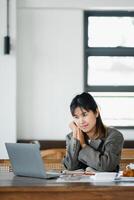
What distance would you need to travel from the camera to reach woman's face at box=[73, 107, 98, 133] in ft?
11.7

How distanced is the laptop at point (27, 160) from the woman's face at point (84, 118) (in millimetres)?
465

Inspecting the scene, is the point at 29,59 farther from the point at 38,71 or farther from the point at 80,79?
the point at 80,79

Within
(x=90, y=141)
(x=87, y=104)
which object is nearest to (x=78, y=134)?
(x=90, y=141)

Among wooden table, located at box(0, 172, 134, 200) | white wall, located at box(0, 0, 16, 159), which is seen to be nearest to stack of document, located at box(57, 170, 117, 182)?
wooden table, located at box(0, 172, 134, 200)

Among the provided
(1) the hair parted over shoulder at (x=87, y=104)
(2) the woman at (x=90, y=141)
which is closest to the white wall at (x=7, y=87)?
(2) the woman at (x=90, y=141)

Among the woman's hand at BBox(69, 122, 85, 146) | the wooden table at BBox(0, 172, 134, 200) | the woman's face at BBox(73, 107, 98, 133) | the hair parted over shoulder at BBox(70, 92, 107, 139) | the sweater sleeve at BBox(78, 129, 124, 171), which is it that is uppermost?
the hair parted over shoulder at BBox(70, 92, 107, 139)

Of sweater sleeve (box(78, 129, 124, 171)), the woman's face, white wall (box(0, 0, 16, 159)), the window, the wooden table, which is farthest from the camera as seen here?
the window

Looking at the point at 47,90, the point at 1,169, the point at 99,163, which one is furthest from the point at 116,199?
the point at 47,90

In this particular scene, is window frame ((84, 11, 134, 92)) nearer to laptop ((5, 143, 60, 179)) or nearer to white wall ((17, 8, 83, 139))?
white wall ((17, 8, 83, 139))

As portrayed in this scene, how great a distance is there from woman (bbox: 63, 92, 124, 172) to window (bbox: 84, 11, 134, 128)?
2.92 m

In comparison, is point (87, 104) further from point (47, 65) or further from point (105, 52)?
point (105, 52)

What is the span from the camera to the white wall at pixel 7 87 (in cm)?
624

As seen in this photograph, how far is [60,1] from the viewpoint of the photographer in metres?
6.41

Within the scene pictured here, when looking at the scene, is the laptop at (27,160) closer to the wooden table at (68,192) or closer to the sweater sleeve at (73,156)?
the wooden table at (68,192)
